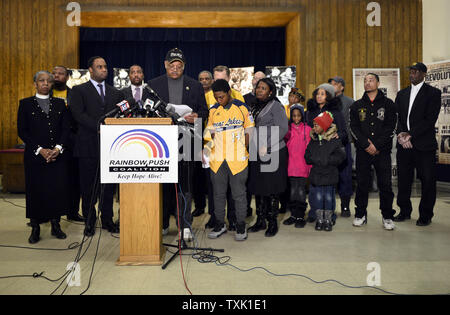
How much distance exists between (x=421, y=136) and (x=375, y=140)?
627mm

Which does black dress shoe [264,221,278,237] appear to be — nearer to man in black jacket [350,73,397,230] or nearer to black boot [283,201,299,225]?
black boot [283,201,299,225]

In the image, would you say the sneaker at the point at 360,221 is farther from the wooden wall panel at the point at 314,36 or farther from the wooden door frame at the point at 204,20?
the wooden door frame at the point at 204,20

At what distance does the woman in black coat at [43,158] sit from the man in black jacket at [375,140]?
9.67ft

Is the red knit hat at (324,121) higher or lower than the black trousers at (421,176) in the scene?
higher

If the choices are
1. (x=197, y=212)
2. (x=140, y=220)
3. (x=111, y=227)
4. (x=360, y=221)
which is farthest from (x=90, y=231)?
(x=360, y=221)

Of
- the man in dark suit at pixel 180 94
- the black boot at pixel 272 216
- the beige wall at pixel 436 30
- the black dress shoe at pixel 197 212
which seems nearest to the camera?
the man in dark suit at pixel 180 94

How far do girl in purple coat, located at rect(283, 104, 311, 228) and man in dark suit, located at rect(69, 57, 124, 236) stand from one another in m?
1.88

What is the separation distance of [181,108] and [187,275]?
1.41 metres

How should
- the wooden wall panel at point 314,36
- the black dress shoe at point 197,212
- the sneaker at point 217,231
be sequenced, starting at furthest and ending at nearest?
the wooden wall panel at point 314,36
the black dress shoe at point 197,212
the sneaker at point 217,231

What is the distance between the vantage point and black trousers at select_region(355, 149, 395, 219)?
147 inches

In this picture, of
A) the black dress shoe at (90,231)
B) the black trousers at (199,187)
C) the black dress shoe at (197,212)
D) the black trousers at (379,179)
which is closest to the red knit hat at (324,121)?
the black trousers at (379,179)

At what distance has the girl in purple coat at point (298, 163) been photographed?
3994mm

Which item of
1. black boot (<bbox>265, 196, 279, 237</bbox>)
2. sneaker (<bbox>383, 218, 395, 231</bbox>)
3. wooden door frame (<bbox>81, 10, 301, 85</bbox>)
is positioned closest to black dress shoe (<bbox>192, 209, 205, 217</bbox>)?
black boot (<bbox>265, 196, 279, 237</bbox>)
